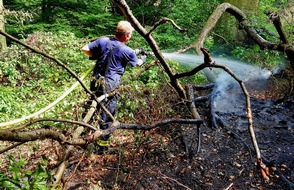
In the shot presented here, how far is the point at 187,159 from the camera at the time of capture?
4344 mm

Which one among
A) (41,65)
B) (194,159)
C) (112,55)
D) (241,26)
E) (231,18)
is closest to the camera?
(112,55)

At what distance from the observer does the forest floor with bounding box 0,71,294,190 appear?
3723mm

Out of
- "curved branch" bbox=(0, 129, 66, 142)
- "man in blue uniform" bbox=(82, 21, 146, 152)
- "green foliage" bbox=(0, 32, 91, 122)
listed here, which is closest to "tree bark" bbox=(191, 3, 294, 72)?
"man in blue uniform" bbox=(82, 21, 146, 152)

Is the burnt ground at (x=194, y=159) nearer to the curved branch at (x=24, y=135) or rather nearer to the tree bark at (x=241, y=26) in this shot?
the curved branch at (x=24, y=135)

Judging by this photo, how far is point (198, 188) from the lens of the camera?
147 inches

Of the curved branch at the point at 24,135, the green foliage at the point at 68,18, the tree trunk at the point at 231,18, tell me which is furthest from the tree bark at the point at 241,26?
the green foliage at the point at 68,18

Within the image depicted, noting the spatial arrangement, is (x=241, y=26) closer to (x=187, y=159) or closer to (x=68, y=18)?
(x=187, y=159)

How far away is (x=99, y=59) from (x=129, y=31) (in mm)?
662

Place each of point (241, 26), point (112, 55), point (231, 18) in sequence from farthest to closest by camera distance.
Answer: point (231, 18) → point (241, 26) → point (112, 55)

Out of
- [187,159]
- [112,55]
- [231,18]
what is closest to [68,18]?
[231,18]

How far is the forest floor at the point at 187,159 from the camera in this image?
372 cm

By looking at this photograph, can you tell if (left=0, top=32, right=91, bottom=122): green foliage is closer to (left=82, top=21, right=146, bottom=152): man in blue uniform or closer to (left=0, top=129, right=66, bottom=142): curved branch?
(left=82, top=21, right=146, bottom=152): man in blue uniform

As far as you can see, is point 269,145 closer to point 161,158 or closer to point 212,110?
point 212,110

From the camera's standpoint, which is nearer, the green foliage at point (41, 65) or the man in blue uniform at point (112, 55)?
the man in blue uniform at point (112, 55)
